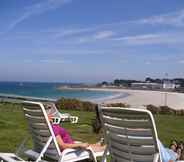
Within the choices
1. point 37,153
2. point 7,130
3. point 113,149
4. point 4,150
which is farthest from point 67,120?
point 113,149

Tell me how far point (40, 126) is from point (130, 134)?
4.69ft

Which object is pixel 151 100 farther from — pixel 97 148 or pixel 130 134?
pixel 130 134

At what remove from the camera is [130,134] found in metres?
4.32

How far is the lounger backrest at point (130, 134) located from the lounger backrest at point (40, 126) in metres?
0.83

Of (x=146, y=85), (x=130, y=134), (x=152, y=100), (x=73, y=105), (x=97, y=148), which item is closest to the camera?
(x=130, y=134)

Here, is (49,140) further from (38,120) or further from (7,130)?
(7,130)

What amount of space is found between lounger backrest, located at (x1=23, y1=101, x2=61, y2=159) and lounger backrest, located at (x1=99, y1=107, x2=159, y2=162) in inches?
32.5

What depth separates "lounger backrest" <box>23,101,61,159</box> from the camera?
17.0 feet

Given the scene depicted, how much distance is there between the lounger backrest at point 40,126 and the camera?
5.20 m

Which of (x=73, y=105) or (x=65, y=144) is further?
(x=73, y=105)

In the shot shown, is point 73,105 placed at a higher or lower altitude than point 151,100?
higher

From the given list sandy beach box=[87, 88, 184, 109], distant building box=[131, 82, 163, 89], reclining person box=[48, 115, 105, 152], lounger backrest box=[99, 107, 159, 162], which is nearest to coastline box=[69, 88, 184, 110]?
sandy beach box=[87, 88, 184, 109]

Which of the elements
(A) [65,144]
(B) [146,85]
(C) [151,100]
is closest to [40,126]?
(A) [65,144]

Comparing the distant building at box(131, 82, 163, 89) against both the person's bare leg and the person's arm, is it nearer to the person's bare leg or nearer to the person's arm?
the person's bare leg
